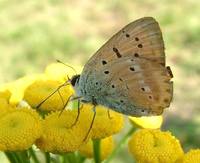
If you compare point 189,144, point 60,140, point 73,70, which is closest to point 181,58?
point 189,144

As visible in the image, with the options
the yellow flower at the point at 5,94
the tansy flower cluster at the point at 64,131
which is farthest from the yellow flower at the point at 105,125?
the yellow flower at the point at 5,94

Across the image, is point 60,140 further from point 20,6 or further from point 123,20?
point 20,6

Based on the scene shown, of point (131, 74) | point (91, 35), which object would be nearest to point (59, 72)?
point (131, 74)

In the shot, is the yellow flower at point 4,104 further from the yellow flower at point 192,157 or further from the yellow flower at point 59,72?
the yellow flower at point 192,157

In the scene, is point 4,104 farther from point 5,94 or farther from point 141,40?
point 141,40

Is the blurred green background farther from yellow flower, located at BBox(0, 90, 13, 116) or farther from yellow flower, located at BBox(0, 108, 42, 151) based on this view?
yellow flower, located at BBox(0, 108, 42, 151)

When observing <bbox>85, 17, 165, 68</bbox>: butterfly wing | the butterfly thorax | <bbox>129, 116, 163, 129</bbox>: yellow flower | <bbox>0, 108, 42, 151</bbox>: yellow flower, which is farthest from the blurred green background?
<bbox>0, 108, 42, 151</bbox>: yellow flower
